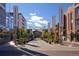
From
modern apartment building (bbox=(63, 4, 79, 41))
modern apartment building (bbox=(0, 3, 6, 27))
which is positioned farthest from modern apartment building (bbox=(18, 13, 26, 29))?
modern apartment building (bbox=(63, 4, 79, 41))

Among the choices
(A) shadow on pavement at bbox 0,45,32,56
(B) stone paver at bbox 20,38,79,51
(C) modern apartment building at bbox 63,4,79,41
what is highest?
(C) modern apartment building at bbox 63,4,79,41

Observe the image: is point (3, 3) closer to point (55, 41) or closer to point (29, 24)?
point (29, 24)

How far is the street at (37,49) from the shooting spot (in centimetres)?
863

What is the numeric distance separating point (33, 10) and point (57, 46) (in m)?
0.83

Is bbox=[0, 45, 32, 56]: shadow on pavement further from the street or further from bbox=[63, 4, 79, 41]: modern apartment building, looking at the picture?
bbox=[63, 4, 79, 41]: modern apartment building

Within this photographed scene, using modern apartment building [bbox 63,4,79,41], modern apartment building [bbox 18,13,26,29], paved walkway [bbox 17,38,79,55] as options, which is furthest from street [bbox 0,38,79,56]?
modern apartment building [bbox 18,13,26,29]

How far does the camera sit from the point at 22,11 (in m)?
8.65

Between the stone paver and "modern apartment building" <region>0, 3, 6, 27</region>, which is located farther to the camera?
the stone paver

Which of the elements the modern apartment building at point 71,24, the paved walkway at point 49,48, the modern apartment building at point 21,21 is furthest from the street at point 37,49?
the modern apartment building at point 21,21

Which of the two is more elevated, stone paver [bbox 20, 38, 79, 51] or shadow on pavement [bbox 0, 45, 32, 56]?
stone paver [bbox 20, 38, 79, 51]

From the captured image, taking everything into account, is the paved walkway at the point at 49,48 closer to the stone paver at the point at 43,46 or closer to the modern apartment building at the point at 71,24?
the stone paver at the point at 43,46

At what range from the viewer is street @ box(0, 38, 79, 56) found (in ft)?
28.3

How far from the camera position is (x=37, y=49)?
872 cm

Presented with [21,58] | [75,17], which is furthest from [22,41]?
[75,17]
